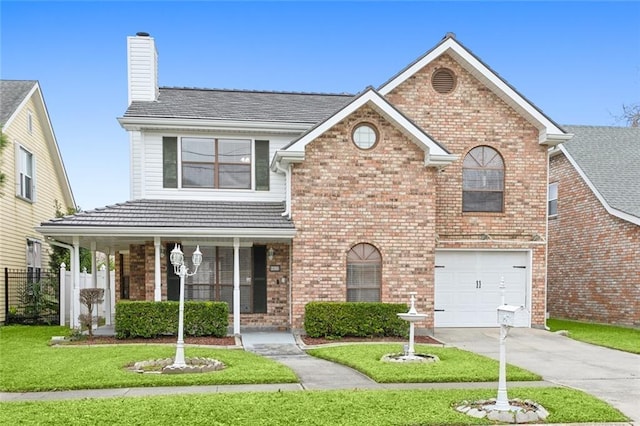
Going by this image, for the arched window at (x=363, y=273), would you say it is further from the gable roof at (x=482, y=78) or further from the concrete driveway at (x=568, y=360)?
the gable roof at (x=482, y=78)

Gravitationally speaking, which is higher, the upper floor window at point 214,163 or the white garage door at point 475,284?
the upper floor window at point 214,163

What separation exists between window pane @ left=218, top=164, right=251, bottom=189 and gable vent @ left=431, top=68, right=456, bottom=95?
605cm

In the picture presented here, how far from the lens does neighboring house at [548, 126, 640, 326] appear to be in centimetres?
1630

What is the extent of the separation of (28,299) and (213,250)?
7.96 meters

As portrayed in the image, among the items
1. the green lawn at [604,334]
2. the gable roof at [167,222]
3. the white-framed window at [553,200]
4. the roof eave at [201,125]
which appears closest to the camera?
the green lawn at [604,334]

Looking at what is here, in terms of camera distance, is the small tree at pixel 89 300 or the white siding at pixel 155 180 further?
the white siding at pixel 155 180

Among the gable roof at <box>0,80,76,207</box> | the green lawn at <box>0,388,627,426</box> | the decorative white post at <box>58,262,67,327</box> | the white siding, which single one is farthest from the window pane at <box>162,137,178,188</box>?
the green lawn at <box>0,388,627,426</box>

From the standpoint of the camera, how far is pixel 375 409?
650 centimetres

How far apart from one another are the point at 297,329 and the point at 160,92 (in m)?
9.36

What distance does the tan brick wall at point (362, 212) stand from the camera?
1366 centimetres

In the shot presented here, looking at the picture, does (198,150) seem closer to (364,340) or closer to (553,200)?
(364,340)

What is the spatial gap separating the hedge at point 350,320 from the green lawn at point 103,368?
8.26ft

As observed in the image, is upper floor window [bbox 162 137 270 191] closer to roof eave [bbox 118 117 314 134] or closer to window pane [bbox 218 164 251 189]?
window pane [bbox 218 164 251 189]

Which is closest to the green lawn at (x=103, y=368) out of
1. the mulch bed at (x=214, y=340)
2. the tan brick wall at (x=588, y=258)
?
the mulch bed at (x=214, y=340)
